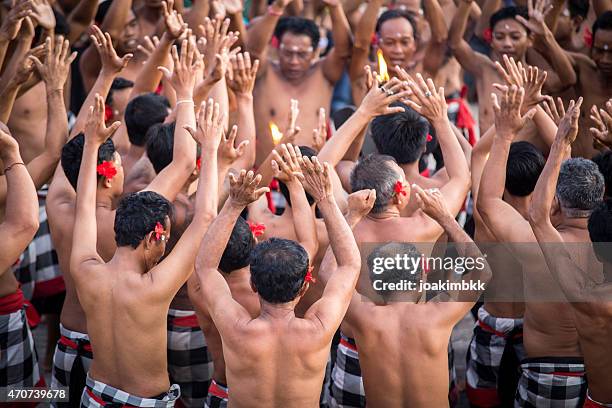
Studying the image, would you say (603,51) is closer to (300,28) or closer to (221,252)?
(300,28)

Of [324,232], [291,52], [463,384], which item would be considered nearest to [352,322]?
[324,232]

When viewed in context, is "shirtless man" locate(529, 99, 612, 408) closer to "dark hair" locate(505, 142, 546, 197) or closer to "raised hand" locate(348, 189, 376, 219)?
"dark hair" locate(505, 142, 546, 197)

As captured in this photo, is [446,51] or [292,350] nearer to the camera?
[292,350]

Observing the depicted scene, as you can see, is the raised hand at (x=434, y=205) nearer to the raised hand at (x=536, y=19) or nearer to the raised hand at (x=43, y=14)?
the raised hand at (x=536, y=19)

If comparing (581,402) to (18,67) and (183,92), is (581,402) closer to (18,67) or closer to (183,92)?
(183,92)

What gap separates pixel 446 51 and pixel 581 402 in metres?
3.91

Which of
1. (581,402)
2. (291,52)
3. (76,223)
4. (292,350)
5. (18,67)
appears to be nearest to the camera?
(292,350)

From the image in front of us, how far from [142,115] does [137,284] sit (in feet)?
6.11

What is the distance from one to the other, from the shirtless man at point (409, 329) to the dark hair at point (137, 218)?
0.84m

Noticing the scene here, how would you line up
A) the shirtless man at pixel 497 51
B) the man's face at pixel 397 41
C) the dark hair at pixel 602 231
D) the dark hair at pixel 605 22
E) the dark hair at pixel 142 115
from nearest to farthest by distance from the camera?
the dark hair at pixel 602 231 < the dark hair at pixel 142 115 < the dark hair at pixel 605 22 < the shirtless man at pixel 497 51 < the man's face at pixel 397 41

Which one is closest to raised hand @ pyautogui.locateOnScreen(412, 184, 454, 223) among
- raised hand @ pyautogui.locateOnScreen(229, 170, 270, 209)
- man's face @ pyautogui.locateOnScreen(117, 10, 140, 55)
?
raised hand @ pyautogui.locateOnScreen(229, 170, 270, 209)

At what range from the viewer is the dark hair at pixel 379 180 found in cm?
444

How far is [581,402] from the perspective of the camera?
179 inches

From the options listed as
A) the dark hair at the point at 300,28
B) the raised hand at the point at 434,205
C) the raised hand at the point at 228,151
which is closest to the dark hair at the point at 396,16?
the dark hair at the point at 300,28
